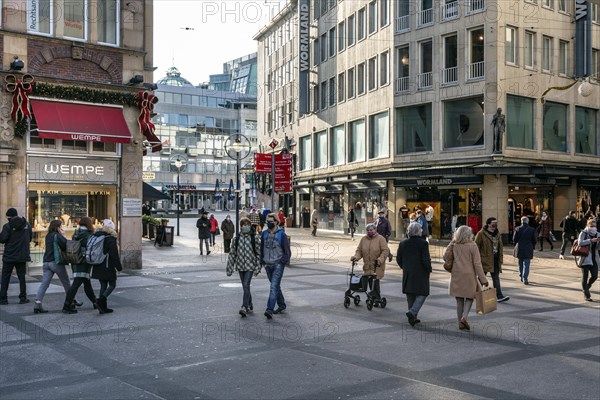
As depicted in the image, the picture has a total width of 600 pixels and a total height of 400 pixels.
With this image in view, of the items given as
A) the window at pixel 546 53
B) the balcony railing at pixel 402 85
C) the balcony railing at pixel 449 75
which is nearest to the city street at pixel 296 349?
the balcony railing at pixel 449 75

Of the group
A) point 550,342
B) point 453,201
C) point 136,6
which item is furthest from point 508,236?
point 550,342

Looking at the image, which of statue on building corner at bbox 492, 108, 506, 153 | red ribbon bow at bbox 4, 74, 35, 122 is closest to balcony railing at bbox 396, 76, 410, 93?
statue on building corner at bbox 492, 108, 506, 153

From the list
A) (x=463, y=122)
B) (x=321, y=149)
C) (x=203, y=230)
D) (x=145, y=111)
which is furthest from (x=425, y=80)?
(x=145, y=111)

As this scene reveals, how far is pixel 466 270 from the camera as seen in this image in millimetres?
9859

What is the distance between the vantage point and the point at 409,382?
6.96m

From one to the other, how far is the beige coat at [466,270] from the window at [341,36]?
113ft

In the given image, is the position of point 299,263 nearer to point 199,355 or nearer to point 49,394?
point 199,355

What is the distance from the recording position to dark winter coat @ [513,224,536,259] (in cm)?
1608

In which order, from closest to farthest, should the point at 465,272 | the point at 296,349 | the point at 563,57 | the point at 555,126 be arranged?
the point at 296,349, the point at 465,272, the point at 555,126, the point at 563,57

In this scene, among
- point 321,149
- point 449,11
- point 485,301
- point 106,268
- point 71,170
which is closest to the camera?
point 485,301

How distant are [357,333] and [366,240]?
2.70 metres

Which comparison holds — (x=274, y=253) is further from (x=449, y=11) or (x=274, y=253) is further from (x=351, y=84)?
(x=351, y=84)

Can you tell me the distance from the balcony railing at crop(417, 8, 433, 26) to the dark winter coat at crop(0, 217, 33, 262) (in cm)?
2646

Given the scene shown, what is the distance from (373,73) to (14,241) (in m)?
29.2
